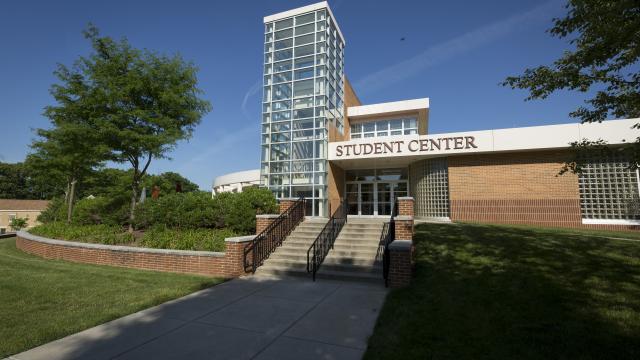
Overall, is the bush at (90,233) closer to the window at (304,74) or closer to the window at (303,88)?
the window at (303,88)

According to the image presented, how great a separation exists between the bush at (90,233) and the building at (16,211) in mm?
45737

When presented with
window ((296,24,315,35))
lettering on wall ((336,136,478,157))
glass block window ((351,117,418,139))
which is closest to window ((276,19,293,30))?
window ((296,24,315,35))

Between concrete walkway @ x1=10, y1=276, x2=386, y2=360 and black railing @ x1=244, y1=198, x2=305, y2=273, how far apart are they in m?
2.16

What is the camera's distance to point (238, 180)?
1480 inches

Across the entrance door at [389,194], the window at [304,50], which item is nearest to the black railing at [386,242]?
the entrance door at [389,194]

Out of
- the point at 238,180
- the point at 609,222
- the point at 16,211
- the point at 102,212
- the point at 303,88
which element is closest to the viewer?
the point at 609,222

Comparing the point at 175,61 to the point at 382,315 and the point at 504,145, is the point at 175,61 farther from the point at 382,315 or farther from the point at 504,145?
the point at 504,145

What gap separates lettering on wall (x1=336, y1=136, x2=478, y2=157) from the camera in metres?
16.5

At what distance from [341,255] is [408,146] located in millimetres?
9954

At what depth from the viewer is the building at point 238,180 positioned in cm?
3497

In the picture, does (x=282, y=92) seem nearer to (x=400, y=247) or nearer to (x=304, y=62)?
(x=304, y=62)

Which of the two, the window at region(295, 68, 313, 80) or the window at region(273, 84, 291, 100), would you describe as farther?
the window at region(273, 84, 291, 100)

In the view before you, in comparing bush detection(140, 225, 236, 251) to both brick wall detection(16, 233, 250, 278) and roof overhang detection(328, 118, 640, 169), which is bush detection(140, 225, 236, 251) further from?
roof overhang detection(328, 118, 640, 169)

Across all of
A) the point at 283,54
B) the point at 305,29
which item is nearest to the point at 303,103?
the point at 283,54
